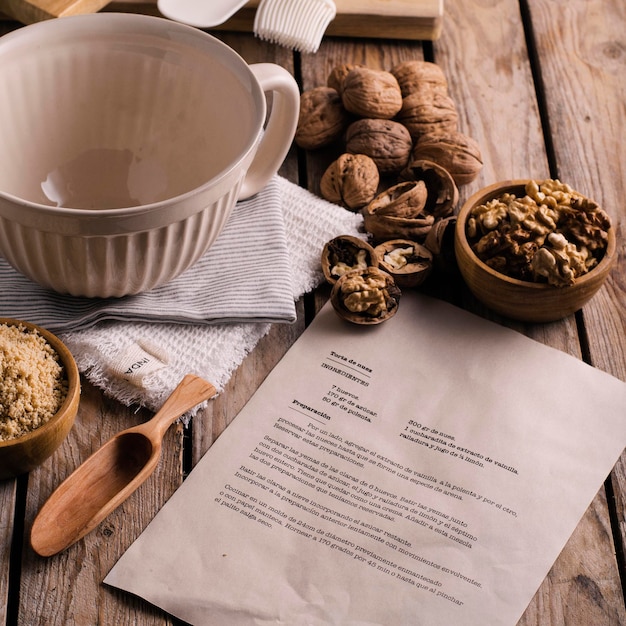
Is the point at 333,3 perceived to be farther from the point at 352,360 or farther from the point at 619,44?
the point at 352,360

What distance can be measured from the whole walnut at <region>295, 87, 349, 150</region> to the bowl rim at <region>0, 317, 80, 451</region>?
17.1 inches

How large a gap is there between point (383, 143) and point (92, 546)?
0.56m

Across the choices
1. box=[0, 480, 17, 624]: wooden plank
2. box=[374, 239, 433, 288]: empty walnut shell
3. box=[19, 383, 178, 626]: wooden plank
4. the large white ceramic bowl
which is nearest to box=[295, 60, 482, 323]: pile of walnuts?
box=[374, 239, 433, 288]: empty walnut shell

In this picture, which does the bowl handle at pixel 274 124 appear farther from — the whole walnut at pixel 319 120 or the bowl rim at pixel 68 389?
the bowl rim at pixel 68 389

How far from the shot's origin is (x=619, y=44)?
47.3 inches

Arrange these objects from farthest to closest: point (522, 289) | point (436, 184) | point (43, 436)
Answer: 1. point (436, 184)
2. point (522, 289)
3. point (43, 436)

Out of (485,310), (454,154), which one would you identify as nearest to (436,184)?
(454,154)

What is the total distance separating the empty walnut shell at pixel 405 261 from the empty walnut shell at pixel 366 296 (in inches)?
0.8

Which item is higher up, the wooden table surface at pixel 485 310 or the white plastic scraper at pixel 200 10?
the white plastic scraper at pixel 200 10

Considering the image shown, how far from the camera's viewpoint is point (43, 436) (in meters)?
0.68

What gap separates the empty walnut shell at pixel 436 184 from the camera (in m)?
0.94

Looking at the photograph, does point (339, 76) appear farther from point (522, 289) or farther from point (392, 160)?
point (522, 289)

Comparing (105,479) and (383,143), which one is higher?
(383,143)

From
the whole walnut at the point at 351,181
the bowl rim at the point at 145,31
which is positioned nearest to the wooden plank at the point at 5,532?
the bowl rim at the point at 145,31
